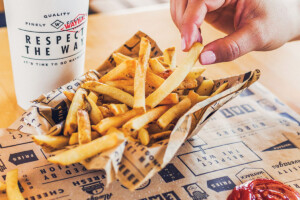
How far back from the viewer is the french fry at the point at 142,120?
104 centimetres

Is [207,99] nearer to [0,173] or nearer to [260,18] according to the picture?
[260,18]

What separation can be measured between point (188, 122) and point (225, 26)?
0.97 metres

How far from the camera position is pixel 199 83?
1463 mm

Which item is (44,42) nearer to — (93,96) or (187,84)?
(93,96)

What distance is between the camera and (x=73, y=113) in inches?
44.9

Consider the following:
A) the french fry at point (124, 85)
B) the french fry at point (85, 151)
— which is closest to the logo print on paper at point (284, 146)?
the french fry at point (124, 85)

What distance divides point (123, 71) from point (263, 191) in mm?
577

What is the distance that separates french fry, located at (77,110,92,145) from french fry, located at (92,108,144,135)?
0.09 ft

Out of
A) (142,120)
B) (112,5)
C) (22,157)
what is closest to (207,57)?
(142,120)

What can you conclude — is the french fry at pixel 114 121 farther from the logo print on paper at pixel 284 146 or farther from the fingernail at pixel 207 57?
the logo print on paper at pixel 284 146

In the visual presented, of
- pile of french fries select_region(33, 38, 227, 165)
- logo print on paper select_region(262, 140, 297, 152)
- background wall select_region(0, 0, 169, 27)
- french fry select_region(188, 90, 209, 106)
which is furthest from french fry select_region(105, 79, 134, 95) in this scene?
background wall select_region(0, 0, 169, 27)

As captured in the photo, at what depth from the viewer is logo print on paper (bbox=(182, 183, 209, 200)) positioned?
3.79 ft

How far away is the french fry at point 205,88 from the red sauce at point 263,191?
0.34 meters

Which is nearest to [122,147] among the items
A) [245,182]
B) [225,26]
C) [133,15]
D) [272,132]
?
[245,182]
